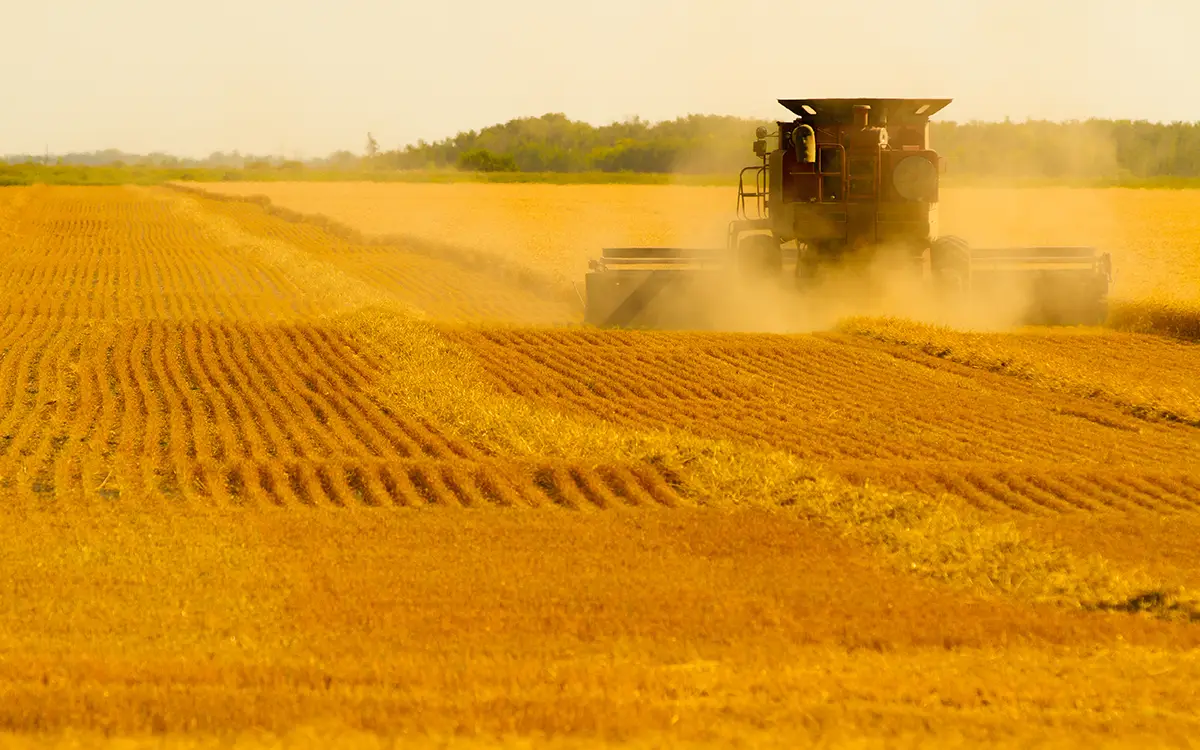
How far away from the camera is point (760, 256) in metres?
20.4

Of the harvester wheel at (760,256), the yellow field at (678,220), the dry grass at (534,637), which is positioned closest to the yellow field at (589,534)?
the dry grass at (534,637)

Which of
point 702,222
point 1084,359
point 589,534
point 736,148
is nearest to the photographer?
point 589,534

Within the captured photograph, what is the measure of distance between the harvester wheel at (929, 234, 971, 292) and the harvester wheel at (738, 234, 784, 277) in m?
2.22

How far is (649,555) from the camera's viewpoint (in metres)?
8.71

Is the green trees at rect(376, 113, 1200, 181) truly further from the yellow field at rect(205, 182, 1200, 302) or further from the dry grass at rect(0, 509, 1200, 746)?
the dry grass at rect(0, 509, 1200, 746)

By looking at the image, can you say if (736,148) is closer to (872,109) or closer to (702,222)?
(702,222)

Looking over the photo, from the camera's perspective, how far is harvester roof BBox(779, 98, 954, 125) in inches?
762

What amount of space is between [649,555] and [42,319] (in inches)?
615

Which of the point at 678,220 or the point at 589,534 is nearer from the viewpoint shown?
the point at 589,534

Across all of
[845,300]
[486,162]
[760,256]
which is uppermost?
[486,162]

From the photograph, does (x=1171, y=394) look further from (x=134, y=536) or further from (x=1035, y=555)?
(x=134, y=536)

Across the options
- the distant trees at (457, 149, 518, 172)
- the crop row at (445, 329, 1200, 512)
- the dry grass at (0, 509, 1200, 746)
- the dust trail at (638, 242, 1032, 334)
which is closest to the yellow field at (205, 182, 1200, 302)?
the dust trail at (638, 242, 1032, 334)

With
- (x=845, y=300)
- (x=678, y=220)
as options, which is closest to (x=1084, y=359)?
(x=845, y=300)

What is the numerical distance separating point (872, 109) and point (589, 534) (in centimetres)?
1196
